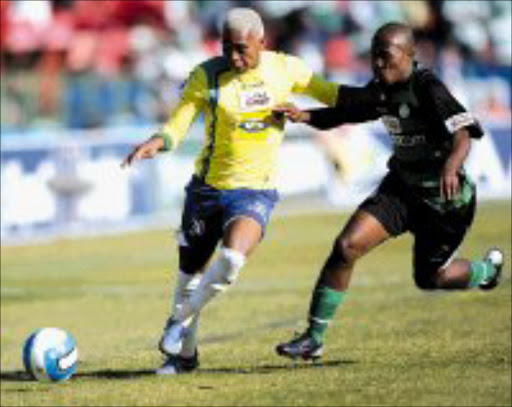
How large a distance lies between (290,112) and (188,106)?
0.66 metres

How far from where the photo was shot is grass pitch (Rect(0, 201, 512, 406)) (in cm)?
949

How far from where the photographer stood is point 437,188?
34.9 feet

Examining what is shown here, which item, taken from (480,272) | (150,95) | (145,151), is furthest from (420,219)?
(150,95)

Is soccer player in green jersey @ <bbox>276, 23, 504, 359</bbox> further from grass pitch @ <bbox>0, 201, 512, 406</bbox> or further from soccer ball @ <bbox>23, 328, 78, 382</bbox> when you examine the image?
soccer ball @ <bbox>23, 328, 78, 382</bbox>

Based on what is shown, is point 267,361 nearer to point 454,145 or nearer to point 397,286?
point 454,145

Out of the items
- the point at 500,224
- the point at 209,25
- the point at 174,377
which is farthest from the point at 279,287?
the point at 209,25

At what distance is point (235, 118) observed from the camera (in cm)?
1064

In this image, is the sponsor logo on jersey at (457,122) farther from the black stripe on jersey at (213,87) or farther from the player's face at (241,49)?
the black stripe on jersey at (213,87)

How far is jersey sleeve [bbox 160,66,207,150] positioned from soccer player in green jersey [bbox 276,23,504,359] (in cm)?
54

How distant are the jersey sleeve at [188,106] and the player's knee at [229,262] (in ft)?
2.58

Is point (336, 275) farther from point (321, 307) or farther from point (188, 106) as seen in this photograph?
point (188, 106)

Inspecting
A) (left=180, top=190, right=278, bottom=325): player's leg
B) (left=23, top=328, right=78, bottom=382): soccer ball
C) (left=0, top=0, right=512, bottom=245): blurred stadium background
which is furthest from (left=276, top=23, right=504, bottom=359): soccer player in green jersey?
(left=0, top=0, right=512, bottom=245): blurred stadium background

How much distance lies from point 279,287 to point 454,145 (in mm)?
8051

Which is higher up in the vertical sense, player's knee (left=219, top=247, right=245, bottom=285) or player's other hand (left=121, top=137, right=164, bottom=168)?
player's other hand (left=121, top=137, right=164, bottom=168)
